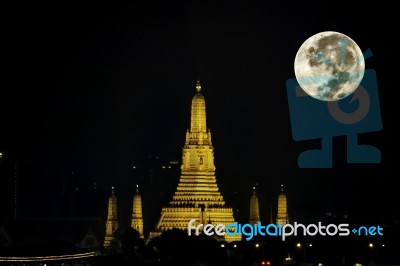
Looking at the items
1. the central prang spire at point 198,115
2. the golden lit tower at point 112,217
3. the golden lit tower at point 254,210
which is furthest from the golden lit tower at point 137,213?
the golden lit tower at point 254,210

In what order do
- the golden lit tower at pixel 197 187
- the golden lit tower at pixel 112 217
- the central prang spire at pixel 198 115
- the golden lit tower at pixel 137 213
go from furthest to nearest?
the golden lit tower at pixel 112 217 → the golden lit tower at pixel 137 213 → the golden lit tower at pixel 197 187 → the central prang spire at pixel 198 115

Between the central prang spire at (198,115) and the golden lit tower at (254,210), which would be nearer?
the central prang spire at (198,115)

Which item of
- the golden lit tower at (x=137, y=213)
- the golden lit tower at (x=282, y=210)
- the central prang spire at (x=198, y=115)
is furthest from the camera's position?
the golden lit tower at (x=282, y=210)

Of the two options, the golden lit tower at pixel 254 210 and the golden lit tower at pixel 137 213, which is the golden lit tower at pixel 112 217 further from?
the golden lit tower at pixel 254 210

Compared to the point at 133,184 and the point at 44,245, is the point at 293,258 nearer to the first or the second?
the point at 44,245

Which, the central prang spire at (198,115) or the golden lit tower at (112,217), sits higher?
the central prang spire at (198,115)

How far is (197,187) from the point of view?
7762cm

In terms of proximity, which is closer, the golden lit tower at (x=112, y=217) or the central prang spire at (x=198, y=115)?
the central prang spire at (x=198, y=115)

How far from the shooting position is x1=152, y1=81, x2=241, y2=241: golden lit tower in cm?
7669

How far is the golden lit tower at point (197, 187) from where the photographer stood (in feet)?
252

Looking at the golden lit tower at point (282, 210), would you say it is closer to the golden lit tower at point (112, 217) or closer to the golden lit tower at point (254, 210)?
the golden lit tower at point (254, 210)

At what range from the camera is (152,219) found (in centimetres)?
8256

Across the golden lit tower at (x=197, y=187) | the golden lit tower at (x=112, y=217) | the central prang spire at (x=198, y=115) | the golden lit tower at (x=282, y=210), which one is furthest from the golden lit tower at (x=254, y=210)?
the golden lit tower at (x=112, y=217)

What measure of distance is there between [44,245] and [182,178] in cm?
2280
